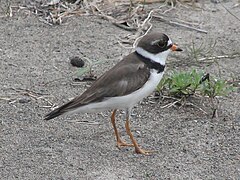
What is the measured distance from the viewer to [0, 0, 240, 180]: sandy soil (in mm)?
5422

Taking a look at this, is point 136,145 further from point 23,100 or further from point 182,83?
point 23,100

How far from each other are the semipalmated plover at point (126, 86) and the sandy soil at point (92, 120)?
29 centimetres

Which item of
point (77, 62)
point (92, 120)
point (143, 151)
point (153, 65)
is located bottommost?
point (77, 62)

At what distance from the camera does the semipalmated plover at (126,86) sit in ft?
18.1

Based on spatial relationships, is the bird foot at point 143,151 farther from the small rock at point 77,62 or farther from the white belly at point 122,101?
the small rock at point 77,62

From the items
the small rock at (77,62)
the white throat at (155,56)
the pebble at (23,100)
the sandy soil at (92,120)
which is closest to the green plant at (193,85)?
the sandy soil at (92,120)

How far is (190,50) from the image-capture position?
7.50 metres

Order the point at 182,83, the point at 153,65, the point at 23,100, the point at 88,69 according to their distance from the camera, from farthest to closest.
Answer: the point at 88,69, the point at 23,100, the point at 182,83, the point at 153,65

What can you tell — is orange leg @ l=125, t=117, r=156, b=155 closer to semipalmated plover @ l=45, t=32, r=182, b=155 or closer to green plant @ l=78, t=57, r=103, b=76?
semipalmated plover @ l=45, t=32, r=182, b=155

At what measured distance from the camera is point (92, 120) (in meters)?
6.18

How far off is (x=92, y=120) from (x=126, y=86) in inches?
29.1

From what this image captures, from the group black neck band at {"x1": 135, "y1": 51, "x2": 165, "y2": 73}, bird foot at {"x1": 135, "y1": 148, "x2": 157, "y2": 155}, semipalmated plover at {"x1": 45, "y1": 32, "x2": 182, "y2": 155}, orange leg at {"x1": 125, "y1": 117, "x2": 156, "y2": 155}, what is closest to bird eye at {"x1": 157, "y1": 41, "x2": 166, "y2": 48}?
semipalmated plover at {"x1": 45, "y1": 32, "x2": 182, "y2": 155}

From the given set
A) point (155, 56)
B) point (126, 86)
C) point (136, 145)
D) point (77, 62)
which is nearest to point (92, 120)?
point (136, 145)

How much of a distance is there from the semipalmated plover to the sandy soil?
285 mm
